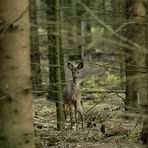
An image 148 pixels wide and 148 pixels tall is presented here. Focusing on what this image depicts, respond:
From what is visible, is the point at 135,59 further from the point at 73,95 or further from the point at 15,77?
the point at 15,77

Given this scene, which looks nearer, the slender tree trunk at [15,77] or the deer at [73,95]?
the slender tree trunk at [15,77]

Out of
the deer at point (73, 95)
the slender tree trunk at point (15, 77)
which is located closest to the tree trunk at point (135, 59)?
the deer at point (73, 95)

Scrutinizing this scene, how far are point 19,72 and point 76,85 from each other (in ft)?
23.2

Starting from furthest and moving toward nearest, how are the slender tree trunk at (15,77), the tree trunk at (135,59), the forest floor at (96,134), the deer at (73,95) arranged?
1. the deer at (73,95)
2. the forest floor at (96,134)
3. the tree trunk at (135,59)
4. the slender tree trunk at (15,77)

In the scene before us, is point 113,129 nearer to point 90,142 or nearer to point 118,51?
point 90,142

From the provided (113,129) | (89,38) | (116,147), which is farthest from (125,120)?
(89,38)

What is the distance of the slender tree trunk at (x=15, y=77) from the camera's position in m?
5.70

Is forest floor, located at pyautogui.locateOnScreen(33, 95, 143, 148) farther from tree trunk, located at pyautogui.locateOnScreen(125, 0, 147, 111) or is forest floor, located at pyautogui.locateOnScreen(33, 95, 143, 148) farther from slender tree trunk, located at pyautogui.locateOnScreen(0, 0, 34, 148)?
slender tree trunk, located at pyautogui.locateOnScreen(0, 0, 34, 148)

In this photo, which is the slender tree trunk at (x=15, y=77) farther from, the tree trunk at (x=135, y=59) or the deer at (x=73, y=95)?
the deer at (x=73, y=95)

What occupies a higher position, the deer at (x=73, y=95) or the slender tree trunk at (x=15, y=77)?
the slender tree trunk at (x=15, y=77)

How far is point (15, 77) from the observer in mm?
5719

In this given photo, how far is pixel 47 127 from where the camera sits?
11.3 metres

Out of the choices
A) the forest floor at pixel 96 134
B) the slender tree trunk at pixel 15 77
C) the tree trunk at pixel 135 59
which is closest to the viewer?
the slender tree trunk at pixel 15 77

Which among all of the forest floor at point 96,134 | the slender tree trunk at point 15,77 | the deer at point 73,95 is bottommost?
the forest floor at point 96,134
